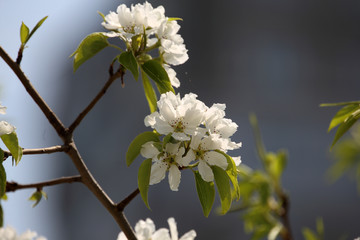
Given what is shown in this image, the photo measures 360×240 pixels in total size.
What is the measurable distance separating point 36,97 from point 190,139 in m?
0.25

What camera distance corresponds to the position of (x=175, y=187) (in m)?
0.72

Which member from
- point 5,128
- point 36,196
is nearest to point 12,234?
point 36,196

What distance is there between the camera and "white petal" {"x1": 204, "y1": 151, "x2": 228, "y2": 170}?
27.4 inches

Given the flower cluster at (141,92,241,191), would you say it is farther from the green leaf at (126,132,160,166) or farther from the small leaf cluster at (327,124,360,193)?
the small leaf cluster at (327,124,360,193)

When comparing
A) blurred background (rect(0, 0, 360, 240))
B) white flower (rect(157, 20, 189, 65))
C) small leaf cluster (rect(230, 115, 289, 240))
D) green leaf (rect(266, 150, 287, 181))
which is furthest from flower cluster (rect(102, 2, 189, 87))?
blurred background (rect(0, 0, 360, 240))

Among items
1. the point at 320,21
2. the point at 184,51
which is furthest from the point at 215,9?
the point at 184,51

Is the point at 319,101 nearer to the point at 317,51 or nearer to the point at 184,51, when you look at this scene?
the point at 317,51

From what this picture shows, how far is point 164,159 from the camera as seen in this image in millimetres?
703

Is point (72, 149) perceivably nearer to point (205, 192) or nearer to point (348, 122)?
point (205, 192)

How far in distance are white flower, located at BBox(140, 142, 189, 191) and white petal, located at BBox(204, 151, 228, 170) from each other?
3 centimetres

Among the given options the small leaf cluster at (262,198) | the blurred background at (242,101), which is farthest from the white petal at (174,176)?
the blurred background at (242,101)

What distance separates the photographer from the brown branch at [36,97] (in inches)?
30.3

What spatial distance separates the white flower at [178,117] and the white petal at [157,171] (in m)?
0.05

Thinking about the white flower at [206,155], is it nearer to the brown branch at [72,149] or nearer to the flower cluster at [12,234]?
the brown branch at [72,149]
